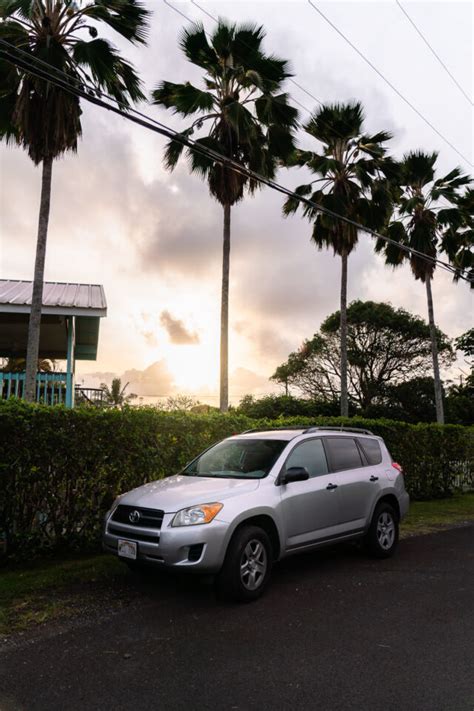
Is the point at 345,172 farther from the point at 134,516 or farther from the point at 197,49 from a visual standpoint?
the point at 134,516

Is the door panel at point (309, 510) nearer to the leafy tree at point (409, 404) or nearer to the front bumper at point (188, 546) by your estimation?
the front bumper at point (188, 546)

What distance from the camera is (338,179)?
19578 mm

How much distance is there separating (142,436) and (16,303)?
6.37 m

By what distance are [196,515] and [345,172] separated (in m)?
17.1

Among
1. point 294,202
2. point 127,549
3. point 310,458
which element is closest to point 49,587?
point 127,549

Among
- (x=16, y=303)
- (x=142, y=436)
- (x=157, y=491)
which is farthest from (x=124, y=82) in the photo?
(x=157, y=491)

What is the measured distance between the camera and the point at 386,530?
24.5ft

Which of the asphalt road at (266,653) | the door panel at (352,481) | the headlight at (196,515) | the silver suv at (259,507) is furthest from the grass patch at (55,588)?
the door panel at (352,481)

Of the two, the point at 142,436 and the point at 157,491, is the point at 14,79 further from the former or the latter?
the point at 157,491

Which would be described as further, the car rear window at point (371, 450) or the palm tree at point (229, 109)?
the palm tree at point (229, 109)

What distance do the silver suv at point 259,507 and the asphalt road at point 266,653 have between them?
1.57 feet

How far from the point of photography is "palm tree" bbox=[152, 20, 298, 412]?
1439 cm

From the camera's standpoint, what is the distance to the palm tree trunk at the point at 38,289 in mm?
11962

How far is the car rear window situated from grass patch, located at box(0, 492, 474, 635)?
363 centimetres
